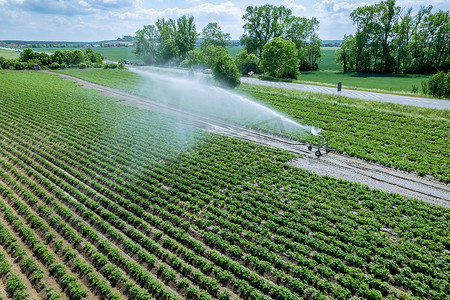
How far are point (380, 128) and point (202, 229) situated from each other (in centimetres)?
2817

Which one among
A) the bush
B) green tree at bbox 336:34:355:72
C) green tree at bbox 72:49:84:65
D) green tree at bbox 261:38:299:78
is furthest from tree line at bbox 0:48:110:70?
the bush

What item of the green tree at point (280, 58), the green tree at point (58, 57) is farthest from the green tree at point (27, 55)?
the green tree at point (280, 58)

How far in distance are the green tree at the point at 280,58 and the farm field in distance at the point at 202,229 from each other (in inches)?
1999

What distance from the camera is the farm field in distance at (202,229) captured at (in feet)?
42.8

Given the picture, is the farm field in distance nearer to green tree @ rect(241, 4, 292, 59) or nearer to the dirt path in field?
the dirt path in field

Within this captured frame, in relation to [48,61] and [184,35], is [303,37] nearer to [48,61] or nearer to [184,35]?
[184,35]

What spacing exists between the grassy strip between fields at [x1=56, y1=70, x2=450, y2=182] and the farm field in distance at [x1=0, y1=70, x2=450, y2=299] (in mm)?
2144

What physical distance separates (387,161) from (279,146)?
10796mm

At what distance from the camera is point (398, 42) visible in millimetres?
83750

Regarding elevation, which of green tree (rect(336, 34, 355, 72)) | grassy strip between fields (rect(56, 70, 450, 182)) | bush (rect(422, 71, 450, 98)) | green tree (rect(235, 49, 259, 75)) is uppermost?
green tree (rect(336, 34, 355, 72))

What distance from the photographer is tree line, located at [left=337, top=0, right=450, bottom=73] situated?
254 ft

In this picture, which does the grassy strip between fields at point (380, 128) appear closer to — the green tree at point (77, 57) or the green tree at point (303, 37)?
the green tree at point (303, 37)

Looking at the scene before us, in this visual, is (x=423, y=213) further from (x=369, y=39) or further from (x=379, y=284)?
(x=369, y=39)

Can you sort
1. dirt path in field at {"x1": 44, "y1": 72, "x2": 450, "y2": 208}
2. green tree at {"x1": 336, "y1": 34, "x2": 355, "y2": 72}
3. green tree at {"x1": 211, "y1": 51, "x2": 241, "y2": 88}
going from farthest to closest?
green tree at {"x1": 336, "y1": 34, "x2": 355, "y2": 72}, green tree at {"x1": 211, "y1": 51, "x2": 241, "y2": 88}, dirt path in field at {"x1": 44, "y1": 72, "x2": 450, "y2": 208}
